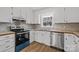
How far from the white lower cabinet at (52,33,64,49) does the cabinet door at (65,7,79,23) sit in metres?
0.21

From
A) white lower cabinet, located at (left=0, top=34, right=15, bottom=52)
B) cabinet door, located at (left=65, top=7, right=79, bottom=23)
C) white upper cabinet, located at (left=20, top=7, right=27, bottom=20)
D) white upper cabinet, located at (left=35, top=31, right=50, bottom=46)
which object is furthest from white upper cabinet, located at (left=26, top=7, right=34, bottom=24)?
cabinet door, located at (left=65, top=7, right=79, bottom=23)

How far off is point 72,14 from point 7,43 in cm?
86

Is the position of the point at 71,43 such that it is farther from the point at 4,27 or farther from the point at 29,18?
the point at 4,27

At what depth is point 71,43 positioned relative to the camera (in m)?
1.11

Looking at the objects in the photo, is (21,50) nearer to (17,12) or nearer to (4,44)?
(4,44)

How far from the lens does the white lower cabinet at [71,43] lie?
1.07 meters

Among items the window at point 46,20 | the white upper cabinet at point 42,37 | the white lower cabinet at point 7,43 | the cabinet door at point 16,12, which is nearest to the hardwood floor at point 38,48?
the white upper cabinet at point 42,37

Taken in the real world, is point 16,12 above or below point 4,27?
above

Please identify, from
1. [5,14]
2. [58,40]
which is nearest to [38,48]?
[58,40]

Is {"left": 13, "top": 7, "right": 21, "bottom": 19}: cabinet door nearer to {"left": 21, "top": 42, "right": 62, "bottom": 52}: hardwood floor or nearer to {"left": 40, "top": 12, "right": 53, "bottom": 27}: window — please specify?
{"left": 40, "top": 12, "right": 53, "bottom": 27}: window

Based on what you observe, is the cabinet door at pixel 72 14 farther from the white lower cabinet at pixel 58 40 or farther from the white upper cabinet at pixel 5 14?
the white upper cabinet at pixel 5 14

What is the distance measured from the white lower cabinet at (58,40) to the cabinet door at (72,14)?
206 millimetres

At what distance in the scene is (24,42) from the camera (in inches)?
48.4

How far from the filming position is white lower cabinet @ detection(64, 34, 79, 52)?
1068 millimetres
